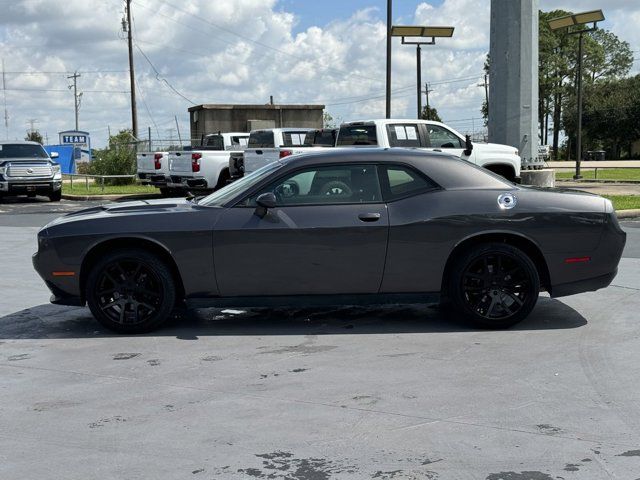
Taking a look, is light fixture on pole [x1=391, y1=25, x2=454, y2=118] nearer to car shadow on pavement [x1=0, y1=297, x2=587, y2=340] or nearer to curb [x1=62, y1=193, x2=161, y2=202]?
curb [x1=62, y1=193, x2=161, y2=202]

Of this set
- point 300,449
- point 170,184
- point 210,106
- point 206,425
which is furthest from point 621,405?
point 210,106

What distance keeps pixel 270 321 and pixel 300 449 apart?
10.2ft

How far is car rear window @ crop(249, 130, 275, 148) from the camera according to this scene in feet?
69.2

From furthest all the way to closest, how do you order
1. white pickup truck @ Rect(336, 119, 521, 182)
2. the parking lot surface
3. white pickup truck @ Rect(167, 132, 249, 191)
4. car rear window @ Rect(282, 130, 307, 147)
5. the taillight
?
white pickup truck @ Rect(167, 132, 249, 191), the taillight, car rear window @ Rect(282, 130, 307, 147), white pickup truck @ Rect(336, 119, 521, 182), the parking lot surface

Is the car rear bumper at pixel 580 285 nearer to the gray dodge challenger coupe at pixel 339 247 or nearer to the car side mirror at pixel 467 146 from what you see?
the gray dodge challenger coupe at pixel 339 247

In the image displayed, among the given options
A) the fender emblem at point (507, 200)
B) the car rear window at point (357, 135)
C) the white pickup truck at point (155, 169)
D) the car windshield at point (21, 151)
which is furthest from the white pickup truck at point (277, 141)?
the fender emblem at point (507, 200)

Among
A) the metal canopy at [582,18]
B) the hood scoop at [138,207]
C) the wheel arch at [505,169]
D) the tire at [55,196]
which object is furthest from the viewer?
the tire at [55,196]

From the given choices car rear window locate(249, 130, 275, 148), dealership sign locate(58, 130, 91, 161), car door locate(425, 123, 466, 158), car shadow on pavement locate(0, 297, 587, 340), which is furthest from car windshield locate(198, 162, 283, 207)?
dealership sign locate(58, 130, 91, 161)

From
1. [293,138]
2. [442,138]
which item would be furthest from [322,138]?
[442,138]

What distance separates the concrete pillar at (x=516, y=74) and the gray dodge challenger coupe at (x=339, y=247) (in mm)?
12859

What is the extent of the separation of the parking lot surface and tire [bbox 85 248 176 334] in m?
0.15

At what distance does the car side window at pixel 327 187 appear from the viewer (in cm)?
682

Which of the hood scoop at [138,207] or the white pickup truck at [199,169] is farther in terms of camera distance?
the white pickup truck at [199,169]

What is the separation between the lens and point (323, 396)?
5102mm
